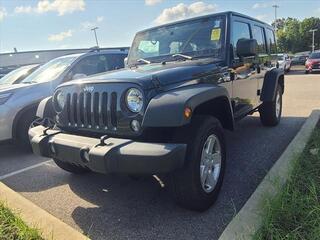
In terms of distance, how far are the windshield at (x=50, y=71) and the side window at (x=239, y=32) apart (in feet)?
10.6

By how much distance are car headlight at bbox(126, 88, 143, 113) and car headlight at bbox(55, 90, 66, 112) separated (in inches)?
39.2

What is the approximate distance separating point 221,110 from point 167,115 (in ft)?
3.89

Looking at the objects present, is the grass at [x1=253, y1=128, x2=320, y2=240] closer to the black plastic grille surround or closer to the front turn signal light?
the front turn signal light

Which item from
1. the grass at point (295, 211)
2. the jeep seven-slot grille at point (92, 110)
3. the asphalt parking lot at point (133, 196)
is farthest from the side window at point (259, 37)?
the jeep seven-slot grille at point (92, 110)

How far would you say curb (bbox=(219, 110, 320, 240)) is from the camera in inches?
99.5

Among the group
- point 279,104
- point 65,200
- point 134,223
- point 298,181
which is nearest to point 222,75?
point 298,181

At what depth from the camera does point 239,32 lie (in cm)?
464

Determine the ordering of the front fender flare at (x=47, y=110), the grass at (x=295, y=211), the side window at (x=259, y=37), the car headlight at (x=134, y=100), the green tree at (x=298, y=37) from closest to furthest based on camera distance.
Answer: the grass at (x=295, y=211) → the car headlight at (x=134, y=100) → the front fender flare at (x=47, y=110) → the side window at (x=259, y=37) → the green tree at (x=298, y=37)

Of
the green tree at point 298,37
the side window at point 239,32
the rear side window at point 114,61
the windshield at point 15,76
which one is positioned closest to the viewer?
the side window at point 239,32

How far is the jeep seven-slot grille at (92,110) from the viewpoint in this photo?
3.10m

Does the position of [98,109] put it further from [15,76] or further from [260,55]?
[15,76]

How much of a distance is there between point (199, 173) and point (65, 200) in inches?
63.9

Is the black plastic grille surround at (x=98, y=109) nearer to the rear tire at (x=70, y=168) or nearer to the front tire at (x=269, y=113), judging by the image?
the rear tire at (x=70, y=168)

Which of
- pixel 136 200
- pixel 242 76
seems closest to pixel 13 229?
pixel 136 200
